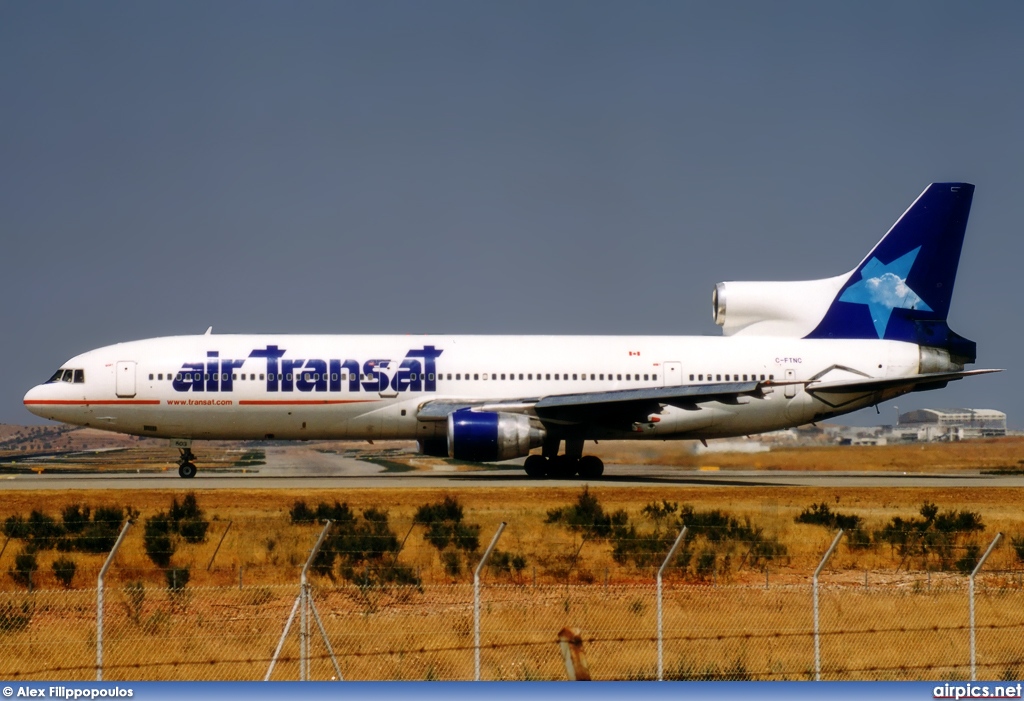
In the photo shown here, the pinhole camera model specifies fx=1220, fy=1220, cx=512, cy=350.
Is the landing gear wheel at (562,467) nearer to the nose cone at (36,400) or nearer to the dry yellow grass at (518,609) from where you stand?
the dry yellow grass at (518,609)

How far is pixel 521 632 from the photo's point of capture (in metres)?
17.0

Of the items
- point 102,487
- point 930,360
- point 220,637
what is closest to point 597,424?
point 930,360

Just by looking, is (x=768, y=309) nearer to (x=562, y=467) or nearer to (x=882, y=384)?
(x=882, y=384)

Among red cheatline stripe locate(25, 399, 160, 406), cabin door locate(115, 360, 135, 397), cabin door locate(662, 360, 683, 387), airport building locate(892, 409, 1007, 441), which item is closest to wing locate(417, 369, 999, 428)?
cabin door locate(662, 360, 683, 387)

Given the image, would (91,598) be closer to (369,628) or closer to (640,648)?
(369,628)

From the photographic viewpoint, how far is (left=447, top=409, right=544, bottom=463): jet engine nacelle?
3244 centimetres

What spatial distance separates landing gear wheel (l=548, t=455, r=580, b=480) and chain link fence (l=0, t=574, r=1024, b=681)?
15.3m

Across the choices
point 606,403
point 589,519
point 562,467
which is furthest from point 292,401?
point 589,519

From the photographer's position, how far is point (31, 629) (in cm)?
1722

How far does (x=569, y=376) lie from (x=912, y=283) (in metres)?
11.5

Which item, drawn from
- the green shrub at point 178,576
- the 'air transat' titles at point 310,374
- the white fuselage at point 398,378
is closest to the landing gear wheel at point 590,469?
the white fuselage at point 398,378

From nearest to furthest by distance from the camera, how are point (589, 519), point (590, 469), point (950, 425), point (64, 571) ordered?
point (64, 571), point (589, 519), point (590, 469), point (950, 425)

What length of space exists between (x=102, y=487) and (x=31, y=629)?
14.5 metres

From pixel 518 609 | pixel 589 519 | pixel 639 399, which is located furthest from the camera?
pixel 639 399
